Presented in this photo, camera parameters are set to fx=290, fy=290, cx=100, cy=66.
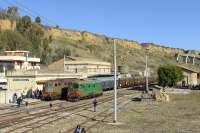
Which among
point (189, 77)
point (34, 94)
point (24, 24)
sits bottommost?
point (34, 94)

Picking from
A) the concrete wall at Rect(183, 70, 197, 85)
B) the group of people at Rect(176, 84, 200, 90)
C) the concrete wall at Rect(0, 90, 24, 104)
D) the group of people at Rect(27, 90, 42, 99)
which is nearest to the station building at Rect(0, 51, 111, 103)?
the concrete wall at Rect(0, 90, 24, 104)

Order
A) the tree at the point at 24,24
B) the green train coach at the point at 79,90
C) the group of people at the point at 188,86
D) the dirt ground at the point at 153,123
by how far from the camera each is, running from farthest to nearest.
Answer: the tree at the point at 24,24
the group of people at the point at 188,86
the green train coach at the point at 79,90
the dirt ground at the point at 153,123

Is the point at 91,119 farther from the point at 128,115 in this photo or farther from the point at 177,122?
the point at 177,122

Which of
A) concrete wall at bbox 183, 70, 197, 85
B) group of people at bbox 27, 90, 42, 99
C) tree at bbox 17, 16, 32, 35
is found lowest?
group of people at bbox 27, 90, 42, 99

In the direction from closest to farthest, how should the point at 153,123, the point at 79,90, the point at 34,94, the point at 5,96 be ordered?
the point at 153,123
the point at 5,96
the point at 79,90
the point at 34,94

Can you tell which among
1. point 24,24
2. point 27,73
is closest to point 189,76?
point 27,73

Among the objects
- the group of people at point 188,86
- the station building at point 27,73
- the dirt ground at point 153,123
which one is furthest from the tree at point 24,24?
the dirt ground at point 153,123

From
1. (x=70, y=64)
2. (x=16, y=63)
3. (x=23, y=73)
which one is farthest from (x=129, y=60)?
(x=23, y=73)

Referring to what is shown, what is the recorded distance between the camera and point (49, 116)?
90.8ft

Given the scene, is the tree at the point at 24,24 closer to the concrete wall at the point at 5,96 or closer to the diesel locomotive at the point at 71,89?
the diesel locomotive at the point at 71,89

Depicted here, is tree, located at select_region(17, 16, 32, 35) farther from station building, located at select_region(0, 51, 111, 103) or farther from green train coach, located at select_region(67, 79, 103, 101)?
green train coach, located at select_region(67, 79, 103, 101)

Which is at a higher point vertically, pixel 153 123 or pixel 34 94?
pixel 34 94

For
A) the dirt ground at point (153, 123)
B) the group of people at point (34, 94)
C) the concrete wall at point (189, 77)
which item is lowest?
the dirt ground at point (153, 123)

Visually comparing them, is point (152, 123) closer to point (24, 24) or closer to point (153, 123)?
point (153, 123)
